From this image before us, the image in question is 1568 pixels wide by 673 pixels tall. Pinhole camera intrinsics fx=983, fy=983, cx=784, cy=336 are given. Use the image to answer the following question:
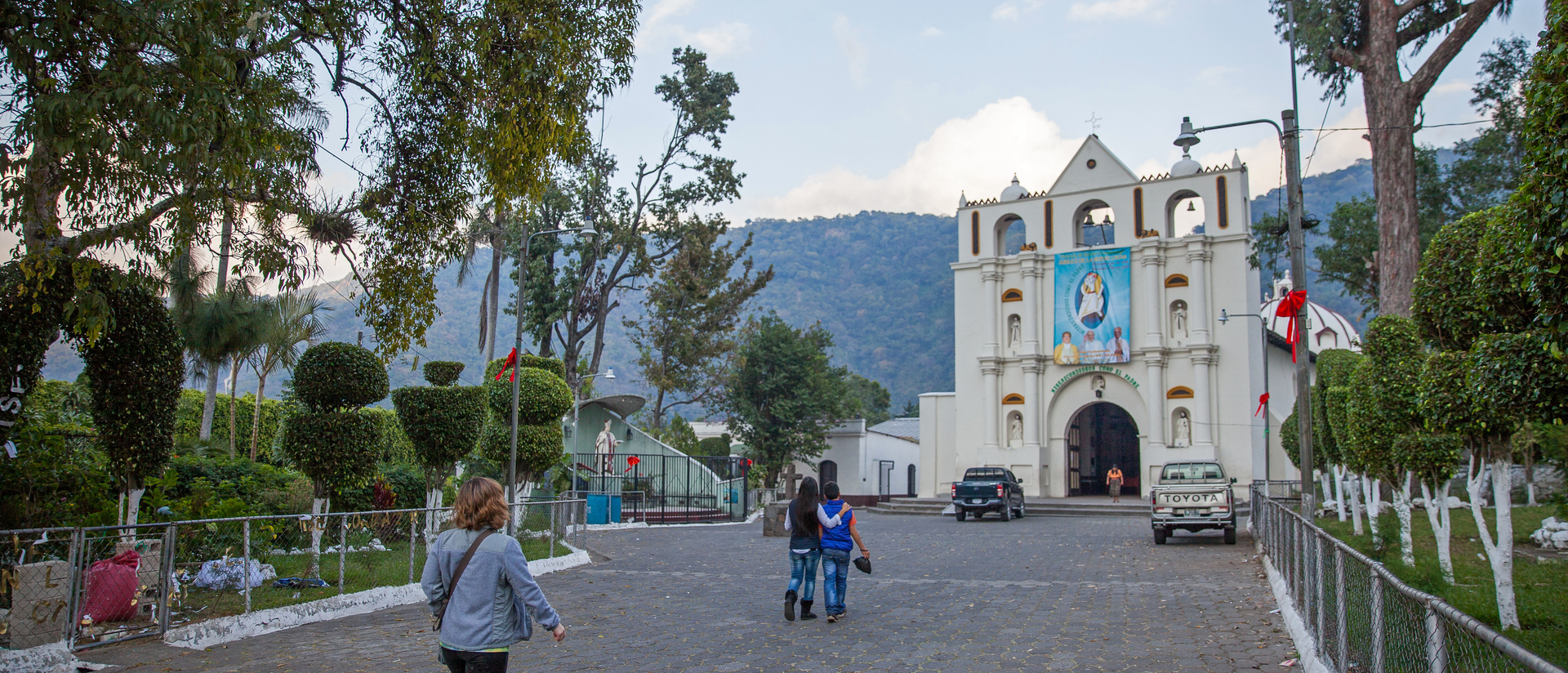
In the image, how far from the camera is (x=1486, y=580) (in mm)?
11148

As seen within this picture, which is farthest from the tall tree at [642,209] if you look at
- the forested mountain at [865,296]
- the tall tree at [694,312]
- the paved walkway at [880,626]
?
the forested mountain at [865,296]

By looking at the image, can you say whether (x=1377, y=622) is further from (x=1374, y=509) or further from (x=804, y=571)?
(x=1374, y=509)

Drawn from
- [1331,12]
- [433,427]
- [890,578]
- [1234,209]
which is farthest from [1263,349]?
[433,427]

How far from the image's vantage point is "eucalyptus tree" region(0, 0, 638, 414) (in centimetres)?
602

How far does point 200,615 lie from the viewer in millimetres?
9156

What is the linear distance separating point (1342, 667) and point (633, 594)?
828cm

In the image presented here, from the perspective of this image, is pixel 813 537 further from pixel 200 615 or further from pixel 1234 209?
pixel 1234 209

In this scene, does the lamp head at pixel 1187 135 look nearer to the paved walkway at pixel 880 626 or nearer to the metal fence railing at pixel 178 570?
the paved walkway at pixel 880 626

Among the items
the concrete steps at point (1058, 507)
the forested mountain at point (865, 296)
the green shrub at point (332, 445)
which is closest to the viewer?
the green shrub at point (332, 445)

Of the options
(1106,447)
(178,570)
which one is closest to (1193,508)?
(178,570)

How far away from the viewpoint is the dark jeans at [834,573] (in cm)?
970

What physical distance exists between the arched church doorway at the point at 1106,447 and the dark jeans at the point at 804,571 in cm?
3500

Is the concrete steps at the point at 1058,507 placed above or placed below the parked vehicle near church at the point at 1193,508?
below

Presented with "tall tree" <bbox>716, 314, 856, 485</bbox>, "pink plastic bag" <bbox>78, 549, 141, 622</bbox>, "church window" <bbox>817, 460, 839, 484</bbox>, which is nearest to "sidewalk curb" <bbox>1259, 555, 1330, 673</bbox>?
"pink plastic bag" <bbox>78, 549, 141, 622</bbox>
